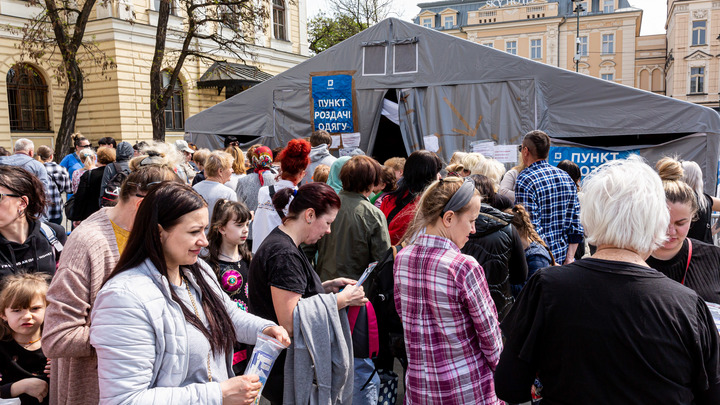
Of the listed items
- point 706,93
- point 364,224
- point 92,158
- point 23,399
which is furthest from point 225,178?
point 706,93

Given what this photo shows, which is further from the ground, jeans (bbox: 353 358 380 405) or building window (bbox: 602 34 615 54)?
building window (bbox: 602 34 615 54)

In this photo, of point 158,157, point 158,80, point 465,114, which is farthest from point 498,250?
point 158,80

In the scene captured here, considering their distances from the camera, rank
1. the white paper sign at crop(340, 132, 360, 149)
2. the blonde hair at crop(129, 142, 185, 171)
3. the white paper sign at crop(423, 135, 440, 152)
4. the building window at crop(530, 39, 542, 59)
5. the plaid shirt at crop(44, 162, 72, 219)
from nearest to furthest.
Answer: the blonde hair at crop(129, 142, 185, 171), the plaid shirt at crop(44, 162, 72, 219), the white paper sign at crop(423, 135, 440, 152), the white paper sign at crop(340, 132, 360, 149), the building window at crop(530, 39, 542, 59)

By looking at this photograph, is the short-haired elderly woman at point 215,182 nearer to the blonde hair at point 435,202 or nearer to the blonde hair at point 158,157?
the blonde hair at point 158,157

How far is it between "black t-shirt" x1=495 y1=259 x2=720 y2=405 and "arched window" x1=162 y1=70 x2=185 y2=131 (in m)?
21.8

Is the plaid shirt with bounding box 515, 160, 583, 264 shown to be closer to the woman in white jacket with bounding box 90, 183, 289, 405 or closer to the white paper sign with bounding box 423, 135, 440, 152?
the woman in white jacket with bounding box 90, 183, 289, 405

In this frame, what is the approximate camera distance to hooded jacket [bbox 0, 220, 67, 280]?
2.90m

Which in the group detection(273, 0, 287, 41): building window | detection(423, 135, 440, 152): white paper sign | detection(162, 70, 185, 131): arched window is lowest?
detection(423, 135, 440, 152): white paper sign

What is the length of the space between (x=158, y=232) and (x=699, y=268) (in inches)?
90.4

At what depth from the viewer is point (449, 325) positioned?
238 cm

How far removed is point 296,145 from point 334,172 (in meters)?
0.87

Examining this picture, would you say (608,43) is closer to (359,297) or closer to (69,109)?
(69,109)

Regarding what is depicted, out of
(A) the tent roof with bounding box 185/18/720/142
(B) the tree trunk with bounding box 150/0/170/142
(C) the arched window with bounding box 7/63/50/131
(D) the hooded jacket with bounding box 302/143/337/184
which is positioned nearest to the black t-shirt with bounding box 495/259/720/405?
(D) the hooded jacket with bounding box 302/143/337/184

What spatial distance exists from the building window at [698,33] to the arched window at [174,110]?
45.5m
